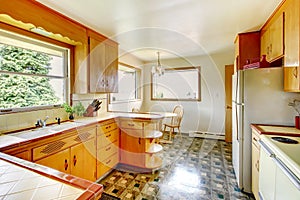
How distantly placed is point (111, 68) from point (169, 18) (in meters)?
1.50

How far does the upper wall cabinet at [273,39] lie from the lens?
2.04m

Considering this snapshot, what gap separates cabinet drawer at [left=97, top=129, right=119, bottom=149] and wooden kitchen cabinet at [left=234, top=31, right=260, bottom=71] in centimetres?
248

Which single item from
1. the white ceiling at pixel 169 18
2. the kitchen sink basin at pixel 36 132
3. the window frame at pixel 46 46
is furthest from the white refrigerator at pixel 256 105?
the window frame at pixel 46 46

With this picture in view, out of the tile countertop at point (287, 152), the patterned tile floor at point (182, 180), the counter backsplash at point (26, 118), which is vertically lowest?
the patterned tile floor at point (182, 180)

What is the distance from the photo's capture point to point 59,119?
237 cm

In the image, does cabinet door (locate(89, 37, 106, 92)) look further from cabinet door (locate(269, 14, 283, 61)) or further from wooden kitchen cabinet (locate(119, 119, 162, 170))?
cabinet door (locate(269, 14, 283, 61))

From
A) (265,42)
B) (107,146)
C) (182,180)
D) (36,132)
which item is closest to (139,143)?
(107,146)

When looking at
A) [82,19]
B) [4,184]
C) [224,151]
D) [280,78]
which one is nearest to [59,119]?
[82,19]

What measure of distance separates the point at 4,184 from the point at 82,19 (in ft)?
7.34

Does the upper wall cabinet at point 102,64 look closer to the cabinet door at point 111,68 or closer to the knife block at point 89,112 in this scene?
the cabinet door at point 111,68

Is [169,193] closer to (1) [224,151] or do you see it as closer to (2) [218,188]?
(2) [218,188]

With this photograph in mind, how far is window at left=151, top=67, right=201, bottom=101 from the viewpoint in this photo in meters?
4.96

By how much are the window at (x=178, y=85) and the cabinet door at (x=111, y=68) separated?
2.28 metres

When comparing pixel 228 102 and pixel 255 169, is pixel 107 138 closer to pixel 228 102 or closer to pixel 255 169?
pixel 255 169
